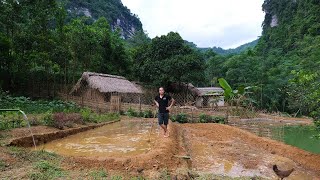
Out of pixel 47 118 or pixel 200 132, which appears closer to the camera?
pixel 47 118

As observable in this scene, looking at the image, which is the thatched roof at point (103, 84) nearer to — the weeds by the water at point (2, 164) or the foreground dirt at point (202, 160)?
the foreground dirt at point (202, 160)

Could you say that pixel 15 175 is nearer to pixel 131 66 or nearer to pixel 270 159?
pixel 270 159

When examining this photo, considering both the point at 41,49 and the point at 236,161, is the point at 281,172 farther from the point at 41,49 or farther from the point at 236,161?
the point at 41,49

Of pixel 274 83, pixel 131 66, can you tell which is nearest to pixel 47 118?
pixel 131 66

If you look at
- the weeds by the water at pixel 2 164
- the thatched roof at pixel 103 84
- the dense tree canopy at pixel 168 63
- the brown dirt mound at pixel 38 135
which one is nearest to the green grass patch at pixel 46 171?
the weeds by the water at pixel 2 164

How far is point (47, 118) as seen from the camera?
12.2 metres

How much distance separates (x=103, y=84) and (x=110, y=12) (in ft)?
185

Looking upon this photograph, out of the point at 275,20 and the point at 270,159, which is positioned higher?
the point at 275,20

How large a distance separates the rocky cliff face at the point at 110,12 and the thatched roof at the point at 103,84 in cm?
3144

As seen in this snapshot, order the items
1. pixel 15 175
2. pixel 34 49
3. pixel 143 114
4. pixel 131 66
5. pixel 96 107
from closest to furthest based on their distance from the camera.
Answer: pixel 15 175 → pixel 143 114 → pixel 96 107 → pixel 34 49 → pixel 131 66

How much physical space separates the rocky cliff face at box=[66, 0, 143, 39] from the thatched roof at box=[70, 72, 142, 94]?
31.4 meters

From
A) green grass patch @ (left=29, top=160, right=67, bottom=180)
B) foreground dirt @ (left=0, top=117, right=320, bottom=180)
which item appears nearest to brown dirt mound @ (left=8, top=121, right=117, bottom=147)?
foreground dirt @ (left=0, top=117, right=320, bottom=180)

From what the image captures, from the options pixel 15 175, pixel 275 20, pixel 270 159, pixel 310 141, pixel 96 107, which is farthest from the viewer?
pixel 275 20

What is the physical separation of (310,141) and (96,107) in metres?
14.0
